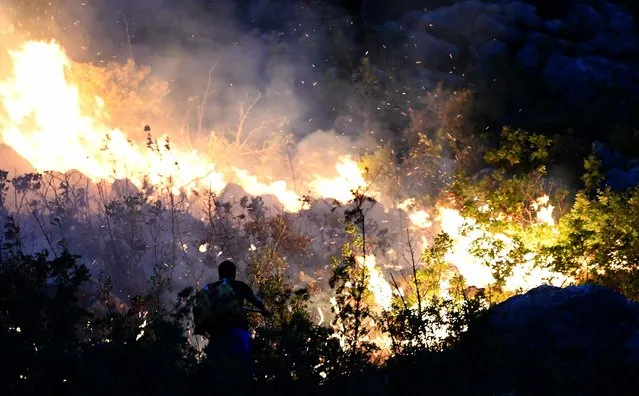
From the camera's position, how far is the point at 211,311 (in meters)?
5.91

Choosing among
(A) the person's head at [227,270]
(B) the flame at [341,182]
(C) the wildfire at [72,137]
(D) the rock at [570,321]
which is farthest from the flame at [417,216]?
(A) the person's head at [227,270]

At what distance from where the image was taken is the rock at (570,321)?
7270mm

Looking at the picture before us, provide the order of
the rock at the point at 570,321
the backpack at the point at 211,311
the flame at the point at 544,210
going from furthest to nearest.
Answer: the flame at the point at 544,210 → the rock at the point at 570,321 → the backpack at the point at 211,311

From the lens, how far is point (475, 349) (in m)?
6.59

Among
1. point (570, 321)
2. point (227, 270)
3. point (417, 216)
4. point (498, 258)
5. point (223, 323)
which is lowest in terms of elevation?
point (223, 323)

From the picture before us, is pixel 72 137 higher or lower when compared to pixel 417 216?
higher

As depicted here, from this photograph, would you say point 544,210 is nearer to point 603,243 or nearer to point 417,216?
point 603,243

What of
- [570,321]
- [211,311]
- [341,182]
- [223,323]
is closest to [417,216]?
[341,182]

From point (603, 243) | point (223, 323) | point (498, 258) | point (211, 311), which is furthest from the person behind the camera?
point (498, 258)

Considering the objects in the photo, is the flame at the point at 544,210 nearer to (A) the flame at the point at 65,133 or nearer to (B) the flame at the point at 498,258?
(B) the flame at the point at 498,258

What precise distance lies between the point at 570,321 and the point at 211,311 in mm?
4760

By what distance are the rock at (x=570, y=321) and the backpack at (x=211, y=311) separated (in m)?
3.42

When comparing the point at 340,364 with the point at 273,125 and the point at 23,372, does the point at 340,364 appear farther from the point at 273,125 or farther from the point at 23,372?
the point at 273,125

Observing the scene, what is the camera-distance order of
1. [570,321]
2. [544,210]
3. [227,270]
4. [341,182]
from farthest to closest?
[341,182] → [544,210] → [570,321] → [227,270]
